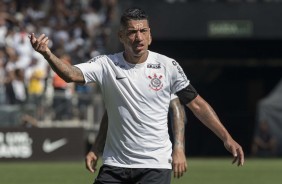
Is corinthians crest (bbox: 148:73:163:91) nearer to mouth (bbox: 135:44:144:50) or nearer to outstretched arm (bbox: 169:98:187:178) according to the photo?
mouth (bbox: 135:44:144:50)

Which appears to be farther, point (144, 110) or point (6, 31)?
point (6, 31)

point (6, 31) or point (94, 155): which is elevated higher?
point (94, 155)

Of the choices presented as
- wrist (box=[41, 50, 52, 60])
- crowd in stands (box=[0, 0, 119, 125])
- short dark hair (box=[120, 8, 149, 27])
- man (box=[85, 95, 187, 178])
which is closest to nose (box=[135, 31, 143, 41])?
short dark hair (box=[120, 8, 149, 27])

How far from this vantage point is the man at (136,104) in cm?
762

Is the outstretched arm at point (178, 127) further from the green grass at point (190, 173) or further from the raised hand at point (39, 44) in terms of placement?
the green grass at point (190, 173)

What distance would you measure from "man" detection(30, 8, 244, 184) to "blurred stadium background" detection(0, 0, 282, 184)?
511 inches

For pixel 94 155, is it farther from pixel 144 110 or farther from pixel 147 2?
pixel 147 2

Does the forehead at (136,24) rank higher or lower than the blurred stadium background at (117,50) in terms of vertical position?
higher

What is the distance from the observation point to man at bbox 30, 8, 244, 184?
25.0 feet

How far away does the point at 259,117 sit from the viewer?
26.7 metres

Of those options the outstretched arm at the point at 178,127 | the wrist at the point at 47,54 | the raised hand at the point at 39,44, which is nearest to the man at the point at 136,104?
the outstretched arm at the point at 178,127

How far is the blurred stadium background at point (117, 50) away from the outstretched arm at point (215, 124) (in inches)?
511

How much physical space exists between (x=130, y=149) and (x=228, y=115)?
2041 centimetres

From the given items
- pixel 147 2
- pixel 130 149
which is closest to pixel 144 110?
pixel 130 149
